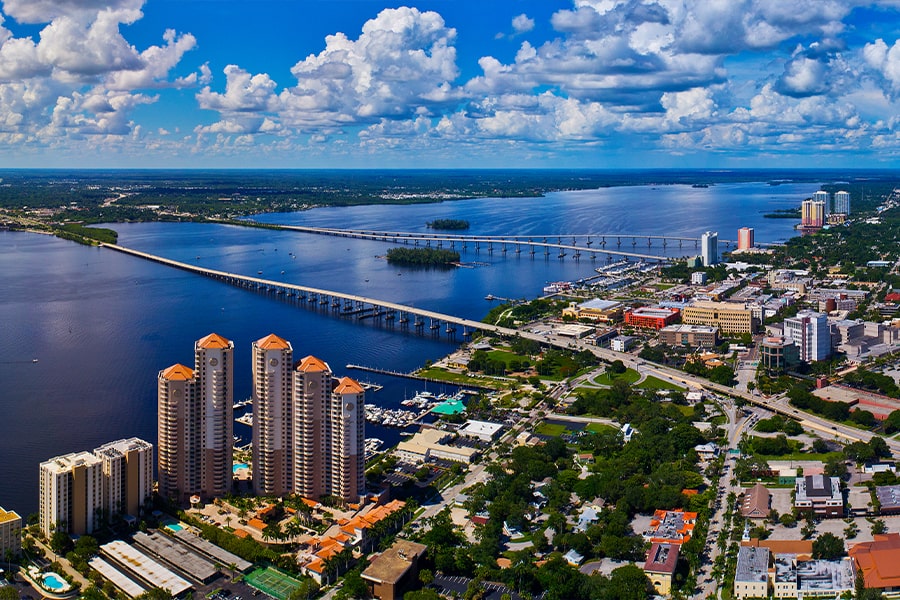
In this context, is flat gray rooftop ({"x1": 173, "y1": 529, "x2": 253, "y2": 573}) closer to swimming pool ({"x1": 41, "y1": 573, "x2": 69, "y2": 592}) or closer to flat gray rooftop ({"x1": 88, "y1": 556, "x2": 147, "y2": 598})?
flat gray rooftop ({"x1": 88, "y1": 556, "x2": 147, "y2": 598})

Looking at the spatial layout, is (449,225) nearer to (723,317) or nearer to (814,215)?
(814,215)

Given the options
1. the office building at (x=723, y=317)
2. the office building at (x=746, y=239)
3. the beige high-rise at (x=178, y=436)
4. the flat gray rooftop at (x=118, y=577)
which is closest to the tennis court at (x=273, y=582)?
the flat gray rooftop at (x=118, y=577)

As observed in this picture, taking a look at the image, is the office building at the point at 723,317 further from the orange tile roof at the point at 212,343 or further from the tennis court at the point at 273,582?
the tennis court at the point at 273,582

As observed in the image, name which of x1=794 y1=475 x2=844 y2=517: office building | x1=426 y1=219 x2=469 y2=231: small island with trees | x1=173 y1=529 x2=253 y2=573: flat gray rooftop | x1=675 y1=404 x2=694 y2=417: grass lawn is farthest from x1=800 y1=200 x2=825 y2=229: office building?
x1=173 y1=529 x2=253 y2=573: flat gray rooftop

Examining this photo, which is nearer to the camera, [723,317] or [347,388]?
[347,388]

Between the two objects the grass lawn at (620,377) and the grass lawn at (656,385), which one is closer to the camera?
the grass lawn at (656,385)

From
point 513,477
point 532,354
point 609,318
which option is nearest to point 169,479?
point 513,477

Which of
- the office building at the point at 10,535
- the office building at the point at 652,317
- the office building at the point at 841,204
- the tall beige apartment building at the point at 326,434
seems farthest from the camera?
the office building at the point at 841,204

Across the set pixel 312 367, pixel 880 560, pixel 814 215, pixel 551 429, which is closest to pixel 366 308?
pixel 551 429
